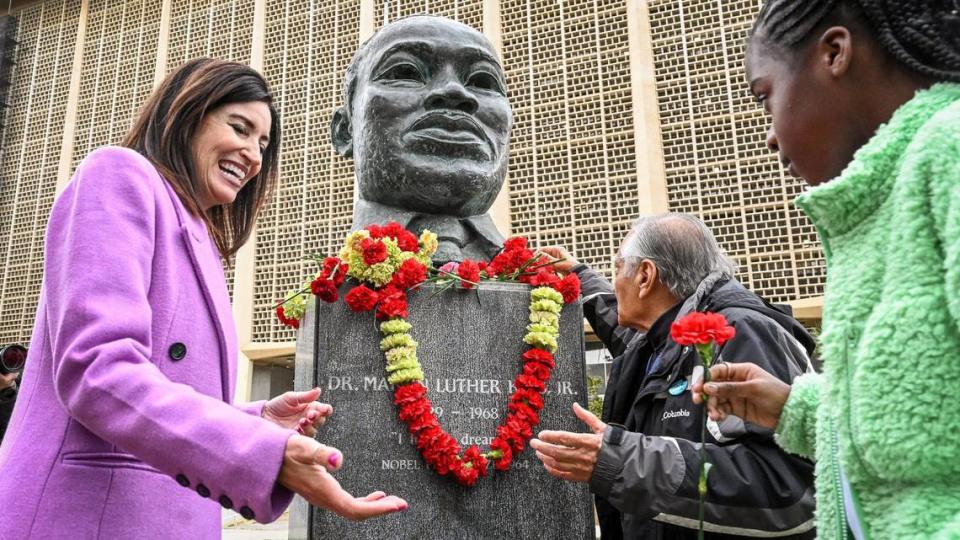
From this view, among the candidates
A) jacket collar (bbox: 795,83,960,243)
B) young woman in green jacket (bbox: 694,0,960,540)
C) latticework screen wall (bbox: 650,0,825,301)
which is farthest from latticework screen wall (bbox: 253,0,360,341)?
jacket collar (bbox: 795,83,960,243)

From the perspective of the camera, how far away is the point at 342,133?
3.71m

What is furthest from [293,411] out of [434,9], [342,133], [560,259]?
[434,9]

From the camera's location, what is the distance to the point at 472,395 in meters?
2.63

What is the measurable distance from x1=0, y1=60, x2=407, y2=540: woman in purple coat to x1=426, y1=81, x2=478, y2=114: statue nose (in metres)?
1.53

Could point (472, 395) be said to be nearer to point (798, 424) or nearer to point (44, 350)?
point (798, 424)

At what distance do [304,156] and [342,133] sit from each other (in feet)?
35.7

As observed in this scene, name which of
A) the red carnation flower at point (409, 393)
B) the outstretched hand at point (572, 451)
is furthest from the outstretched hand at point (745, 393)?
the red carnation flower at point (409, 393)

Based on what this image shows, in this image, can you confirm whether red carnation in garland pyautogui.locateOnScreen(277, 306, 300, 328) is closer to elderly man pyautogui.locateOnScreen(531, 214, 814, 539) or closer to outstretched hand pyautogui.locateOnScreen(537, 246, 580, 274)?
outstretched hand pyautogui.locateOnScreen(537, 246, 580, 274)

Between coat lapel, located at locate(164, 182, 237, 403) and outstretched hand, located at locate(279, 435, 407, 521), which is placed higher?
coat lapel, located at locate(164, 182, 237, 403)

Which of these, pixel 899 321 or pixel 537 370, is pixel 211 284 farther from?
pixel 537 370

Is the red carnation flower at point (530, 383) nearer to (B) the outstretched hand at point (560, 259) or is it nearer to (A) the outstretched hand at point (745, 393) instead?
(B) the outstretched hand at point (560, 259)

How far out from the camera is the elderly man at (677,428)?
1.86 metres

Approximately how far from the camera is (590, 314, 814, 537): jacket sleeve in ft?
6.08

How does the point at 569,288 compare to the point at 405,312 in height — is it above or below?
above
